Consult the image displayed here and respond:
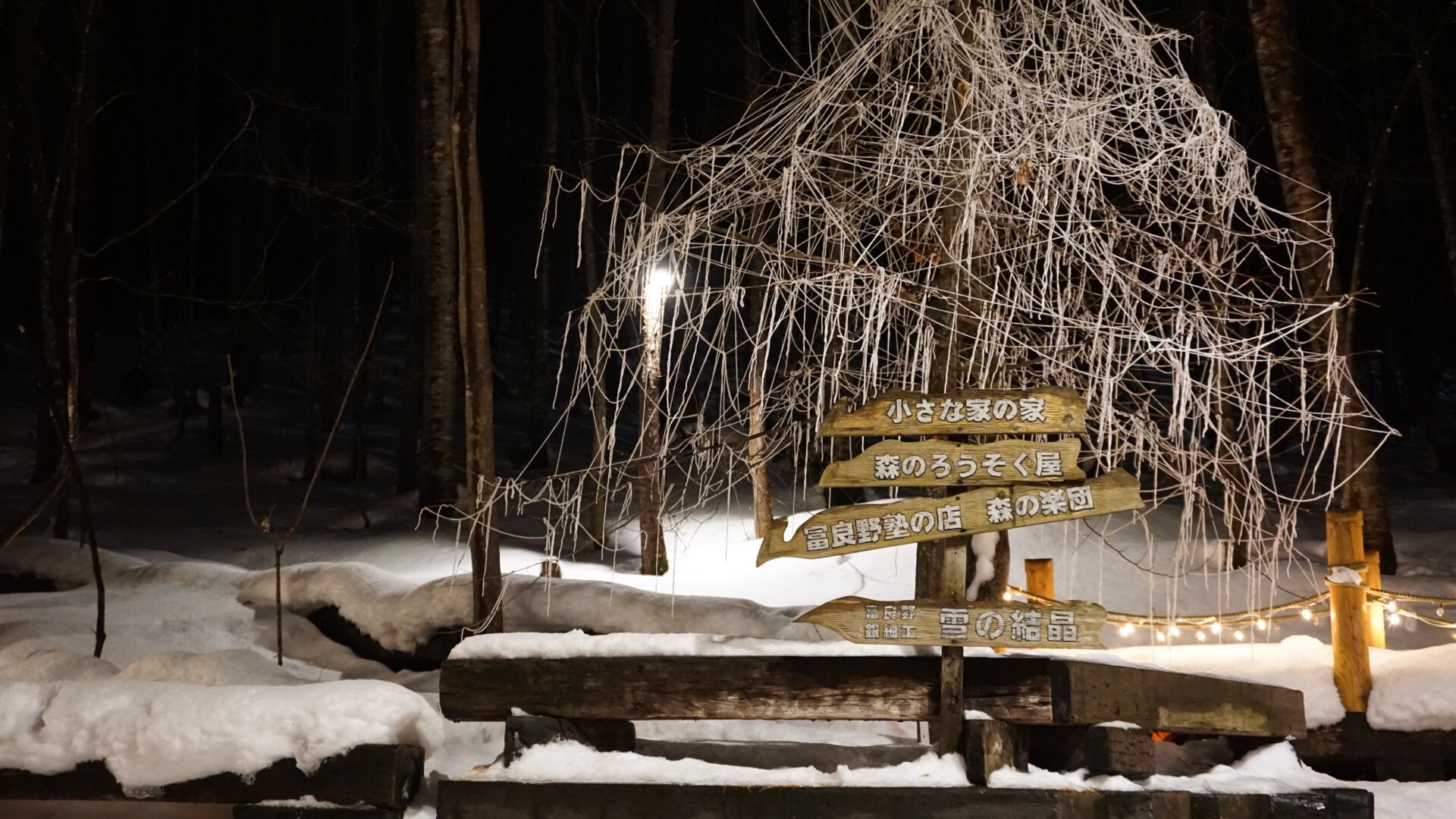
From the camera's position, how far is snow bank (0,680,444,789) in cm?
515

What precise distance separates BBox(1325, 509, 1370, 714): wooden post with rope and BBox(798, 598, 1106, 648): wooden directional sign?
293cm

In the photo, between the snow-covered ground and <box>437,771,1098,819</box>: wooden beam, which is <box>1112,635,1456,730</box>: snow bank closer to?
the snow-covered ground

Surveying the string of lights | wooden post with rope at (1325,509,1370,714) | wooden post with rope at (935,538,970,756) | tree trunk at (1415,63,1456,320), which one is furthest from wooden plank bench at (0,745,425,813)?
tree trunk at (1415,63,1456,320)

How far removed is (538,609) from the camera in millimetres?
8789

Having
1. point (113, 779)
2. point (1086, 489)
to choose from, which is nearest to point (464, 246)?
point (113, 779)

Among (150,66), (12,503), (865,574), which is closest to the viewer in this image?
(865,574)

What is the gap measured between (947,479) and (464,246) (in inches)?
180

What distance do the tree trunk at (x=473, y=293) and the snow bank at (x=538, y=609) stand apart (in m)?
0.53

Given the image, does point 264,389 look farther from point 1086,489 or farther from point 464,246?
point 1086,489

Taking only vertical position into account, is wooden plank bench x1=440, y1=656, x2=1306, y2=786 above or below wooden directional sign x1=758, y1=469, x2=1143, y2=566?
below

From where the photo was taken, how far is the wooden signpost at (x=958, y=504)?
5.12 m

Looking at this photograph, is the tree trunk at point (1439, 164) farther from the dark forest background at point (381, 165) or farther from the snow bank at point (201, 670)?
the snow bank at point (201, 670)

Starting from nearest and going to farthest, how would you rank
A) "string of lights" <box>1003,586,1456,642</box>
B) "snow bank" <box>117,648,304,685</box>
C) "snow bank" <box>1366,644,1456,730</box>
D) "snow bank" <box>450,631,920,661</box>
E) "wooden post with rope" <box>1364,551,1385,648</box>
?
"snow bank" <box>450,631,920,661</box> < "snow bank" <box>117,648,304,685</box> < "snow bank" <box>1366,644,1456,730</box> < "string of lights" <box>1003,586,1456,642</box> < "wooden post with rope" <box>1364,551,1385,648</box>

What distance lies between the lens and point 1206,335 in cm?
554
